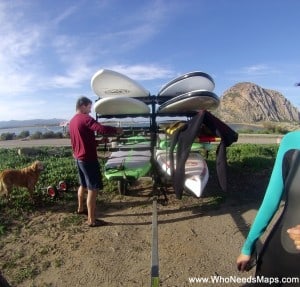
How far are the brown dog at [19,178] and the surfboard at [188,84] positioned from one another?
319 cm

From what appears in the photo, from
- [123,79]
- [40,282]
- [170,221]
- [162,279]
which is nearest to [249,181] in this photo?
[170,221]

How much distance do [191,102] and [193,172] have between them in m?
1.53

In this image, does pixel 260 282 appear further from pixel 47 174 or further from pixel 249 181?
pixel 47 174

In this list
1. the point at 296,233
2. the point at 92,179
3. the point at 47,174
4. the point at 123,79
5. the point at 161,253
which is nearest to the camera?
the point at 296,233

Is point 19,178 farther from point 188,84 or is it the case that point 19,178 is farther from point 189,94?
point 188,84

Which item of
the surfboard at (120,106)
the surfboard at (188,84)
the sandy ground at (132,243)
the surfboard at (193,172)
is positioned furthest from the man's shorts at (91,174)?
the surfboard at (188,84)

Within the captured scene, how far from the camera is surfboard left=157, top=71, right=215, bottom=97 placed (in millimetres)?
7781

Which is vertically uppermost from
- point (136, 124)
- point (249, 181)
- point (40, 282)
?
point (136, 124)

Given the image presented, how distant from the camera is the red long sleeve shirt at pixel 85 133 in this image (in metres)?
5.58

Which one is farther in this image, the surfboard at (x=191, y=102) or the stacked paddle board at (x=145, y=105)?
the surfboard at (x=191, y=102)

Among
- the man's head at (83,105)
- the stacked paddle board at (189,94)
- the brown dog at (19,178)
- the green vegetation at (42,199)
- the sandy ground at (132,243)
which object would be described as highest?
the stacked paddle board at (189,94)

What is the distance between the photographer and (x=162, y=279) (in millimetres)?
4094

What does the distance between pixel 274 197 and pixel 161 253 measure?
294 centimetres

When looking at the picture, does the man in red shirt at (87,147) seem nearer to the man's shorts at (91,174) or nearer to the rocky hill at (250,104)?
the man's shorts at (91,174)
